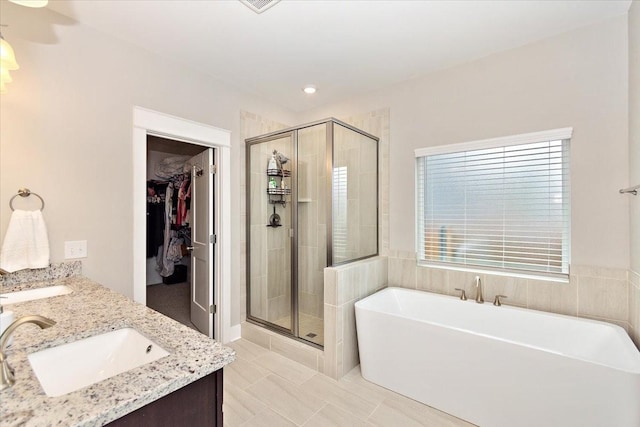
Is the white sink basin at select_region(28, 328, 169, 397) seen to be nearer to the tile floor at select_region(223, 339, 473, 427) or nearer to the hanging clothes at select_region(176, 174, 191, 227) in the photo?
the tile floor at select_region(223, 339, 473, 427)

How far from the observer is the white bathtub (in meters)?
1.50

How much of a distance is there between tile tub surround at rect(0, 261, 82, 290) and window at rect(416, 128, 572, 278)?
2.81 metres

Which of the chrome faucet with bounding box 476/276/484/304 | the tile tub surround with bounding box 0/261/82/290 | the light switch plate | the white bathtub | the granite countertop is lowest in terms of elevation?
the white bathtub

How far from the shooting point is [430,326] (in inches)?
79.4

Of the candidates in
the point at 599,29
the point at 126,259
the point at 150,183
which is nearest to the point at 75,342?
the point at 126,259

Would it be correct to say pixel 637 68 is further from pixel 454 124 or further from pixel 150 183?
pixel 150 183

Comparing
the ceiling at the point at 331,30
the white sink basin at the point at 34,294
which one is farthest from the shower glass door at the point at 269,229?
the white sink basin at the point at 34,294

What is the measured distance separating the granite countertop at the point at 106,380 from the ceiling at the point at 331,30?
1872 millimetres

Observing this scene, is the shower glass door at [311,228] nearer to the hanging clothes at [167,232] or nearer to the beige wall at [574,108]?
the beige wall at [574,108]

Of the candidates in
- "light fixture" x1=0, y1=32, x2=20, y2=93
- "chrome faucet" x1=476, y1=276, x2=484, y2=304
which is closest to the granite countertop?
"light fixture" x1=0, y1=32, x2=20, y2=93

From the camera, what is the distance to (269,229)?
127 inches

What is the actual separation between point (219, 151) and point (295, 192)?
0.88 meters

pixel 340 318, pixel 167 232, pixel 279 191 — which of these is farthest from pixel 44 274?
pixel 167 232

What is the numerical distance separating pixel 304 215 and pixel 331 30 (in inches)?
62.4
